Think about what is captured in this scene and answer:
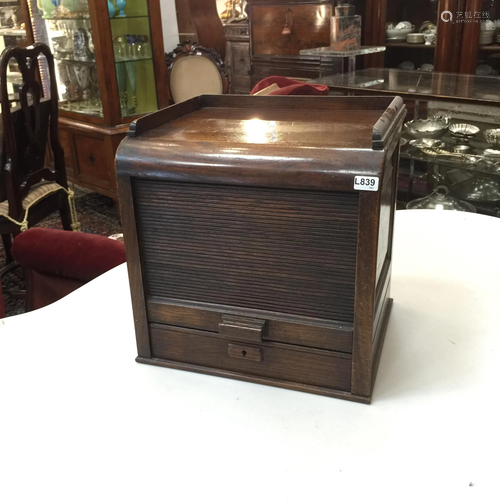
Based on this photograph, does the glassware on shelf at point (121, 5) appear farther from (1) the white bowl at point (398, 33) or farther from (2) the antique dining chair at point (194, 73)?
(1) the white bowl at point (398, 33)

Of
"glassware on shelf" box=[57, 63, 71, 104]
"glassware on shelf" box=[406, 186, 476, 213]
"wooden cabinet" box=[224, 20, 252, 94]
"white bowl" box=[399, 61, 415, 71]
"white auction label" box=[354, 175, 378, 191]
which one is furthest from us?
"wooden cabinet" box=[224, 20, 252, 94]

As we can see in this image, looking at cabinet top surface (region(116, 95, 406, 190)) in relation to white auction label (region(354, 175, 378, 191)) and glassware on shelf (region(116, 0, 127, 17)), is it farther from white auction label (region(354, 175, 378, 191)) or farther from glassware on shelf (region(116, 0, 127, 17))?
glassware on shelf (region(116, 0, 127, 17))

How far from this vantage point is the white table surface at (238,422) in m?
0.56

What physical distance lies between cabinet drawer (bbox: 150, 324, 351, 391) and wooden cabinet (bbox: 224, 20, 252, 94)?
3.48m

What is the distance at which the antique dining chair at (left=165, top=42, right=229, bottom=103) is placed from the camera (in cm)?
365

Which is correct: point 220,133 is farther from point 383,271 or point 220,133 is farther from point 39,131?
point 39,131

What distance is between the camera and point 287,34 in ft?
11.9

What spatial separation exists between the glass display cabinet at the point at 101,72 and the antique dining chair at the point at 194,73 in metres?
0.18

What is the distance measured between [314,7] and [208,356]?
10.4ft

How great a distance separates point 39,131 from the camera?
96.7 inches

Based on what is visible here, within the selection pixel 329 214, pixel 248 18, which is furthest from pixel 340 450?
pixel 248 18

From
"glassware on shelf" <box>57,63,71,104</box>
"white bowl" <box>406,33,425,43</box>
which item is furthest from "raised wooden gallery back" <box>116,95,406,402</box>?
"glassware on shelf" <box>57,63,71,104</box>

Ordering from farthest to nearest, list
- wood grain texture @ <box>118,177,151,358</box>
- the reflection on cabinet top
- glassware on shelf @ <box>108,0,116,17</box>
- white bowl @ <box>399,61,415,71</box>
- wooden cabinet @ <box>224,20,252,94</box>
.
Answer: wooden cabinet @ <box>224,20,252,94</box>
white bowl @ <box>399,61,415,71</box>
glassware on shelf @ <box>108,0,116,17</box>
the reflection on cabinet top
wood grain texture @ <box>118,177,151,358</box>

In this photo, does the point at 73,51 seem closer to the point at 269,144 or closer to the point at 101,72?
the point at 101,72
